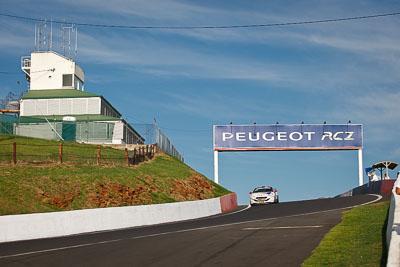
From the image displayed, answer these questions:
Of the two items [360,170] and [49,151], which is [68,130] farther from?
[360,170]

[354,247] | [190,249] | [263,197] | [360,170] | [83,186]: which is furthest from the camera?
[360,170]

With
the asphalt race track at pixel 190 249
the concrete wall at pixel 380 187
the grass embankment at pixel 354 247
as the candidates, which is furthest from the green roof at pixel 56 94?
the grass embankment at pixel 354 247

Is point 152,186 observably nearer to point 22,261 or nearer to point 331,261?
point 22,261

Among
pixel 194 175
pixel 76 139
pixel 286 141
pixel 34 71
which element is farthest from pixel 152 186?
pixel 34 71

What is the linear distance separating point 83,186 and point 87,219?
841 cm

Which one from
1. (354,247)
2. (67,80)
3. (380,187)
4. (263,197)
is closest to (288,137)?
(380,187)

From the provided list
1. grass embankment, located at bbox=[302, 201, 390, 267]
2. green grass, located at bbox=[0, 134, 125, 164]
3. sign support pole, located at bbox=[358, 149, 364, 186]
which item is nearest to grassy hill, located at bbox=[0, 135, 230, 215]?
green grass, located at bbox=[0, 134, 125, 164]

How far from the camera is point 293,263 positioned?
12188 mm

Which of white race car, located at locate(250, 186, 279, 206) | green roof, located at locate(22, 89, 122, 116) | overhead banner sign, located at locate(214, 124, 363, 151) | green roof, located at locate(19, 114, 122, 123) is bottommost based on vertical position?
white race car, located at locate(250, 186, 279, 206)

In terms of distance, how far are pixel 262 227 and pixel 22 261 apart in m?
9.18

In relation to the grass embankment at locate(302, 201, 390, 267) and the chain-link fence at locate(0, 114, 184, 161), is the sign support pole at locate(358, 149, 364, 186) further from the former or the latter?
the grass embankment at locate(302, 201, 390, 267)

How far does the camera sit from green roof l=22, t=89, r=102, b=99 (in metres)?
66.1

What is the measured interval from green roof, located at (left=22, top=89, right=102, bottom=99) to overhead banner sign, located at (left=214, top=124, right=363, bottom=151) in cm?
1668

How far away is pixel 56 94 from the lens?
220 ft
